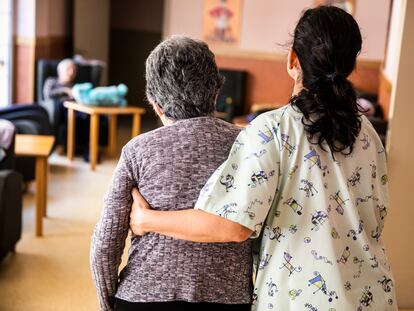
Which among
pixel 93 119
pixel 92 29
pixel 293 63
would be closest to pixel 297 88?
pixel 293 63

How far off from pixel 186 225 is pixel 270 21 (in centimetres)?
635

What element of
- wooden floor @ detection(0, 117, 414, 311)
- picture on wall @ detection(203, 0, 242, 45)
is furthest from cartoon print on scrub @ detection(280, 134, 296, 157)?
picture on wall @ detection(203, 0, 242, 45)

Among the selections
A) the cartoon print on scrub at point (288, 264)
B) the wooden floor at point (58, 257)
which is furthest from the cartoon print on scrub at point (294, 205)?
the wooden floor at point (58, 257)

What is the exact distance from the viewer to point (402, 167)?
10.9 ft

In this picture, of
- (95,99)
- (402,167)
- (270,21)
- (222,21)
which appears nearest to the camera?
(402,167)

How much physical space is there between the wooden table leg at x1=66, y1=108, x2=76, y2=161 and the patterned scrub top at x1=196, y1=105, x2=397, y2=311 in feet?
16.8

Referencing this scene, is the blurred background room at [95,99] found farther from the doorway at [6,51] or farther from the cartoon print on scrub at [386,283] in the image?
the cartoon print on scrub at [386,283]

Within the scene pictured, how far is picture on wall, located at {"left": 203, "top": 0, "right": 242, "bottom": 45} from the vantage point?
25.3 ft

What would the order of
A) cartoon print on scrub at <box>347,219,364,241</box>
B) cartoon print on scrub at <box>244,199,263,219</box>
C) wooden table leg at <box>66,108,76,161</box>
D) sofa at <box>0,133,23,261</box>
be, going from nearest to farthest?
cartoon print on scrub at <box>244,199,263,219</box>, cartoon print on scrub at <box>347,219,364,241</box>, sofa at <box>0,133,23,261</box>, wooden table leg at <box>66,108,76,161</box>

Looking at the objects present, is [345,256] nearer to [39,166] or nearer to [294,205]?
[294,205]

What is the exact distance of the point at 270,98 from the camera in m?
7.87

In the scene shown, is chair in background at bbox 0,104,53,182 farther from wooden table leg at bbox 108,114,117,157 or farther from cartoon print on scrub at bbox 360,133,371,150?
cartoon print on scrub at bbox 360,133,371,150

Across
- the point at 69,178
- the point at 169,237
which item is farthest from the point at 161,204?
the point at 69,178

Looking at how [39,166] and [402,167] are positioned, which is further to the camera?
[39,166]
